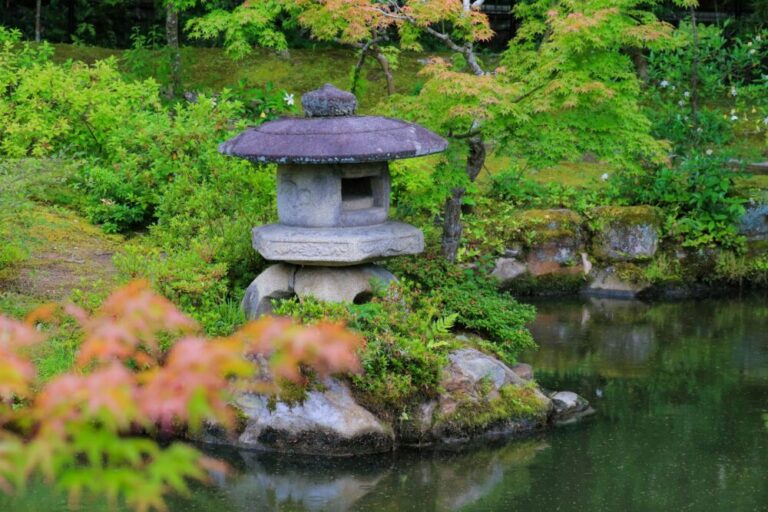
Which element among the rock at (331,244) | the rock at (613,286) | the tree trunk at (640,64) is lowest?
the rock at (613,286)

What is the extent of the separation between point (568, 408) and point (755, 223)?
17.3ft

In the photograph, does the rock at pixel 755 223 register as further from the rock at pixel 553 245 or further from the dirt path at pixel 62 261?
the dirt path at pixel 62 261

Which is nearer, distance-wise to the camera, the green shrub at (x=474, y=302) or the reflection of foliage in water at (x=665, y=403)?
the reflection of foliage in water at (x=665, y=403)

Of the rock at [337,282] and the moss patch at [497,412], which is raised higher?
the rock at [337,282]

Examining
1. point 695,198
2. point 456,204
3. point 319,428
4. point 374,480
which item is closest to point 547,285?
point 695,198

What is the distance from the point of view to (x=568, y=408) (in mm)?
8375

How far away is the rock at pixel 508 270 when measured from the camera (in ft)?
39.4

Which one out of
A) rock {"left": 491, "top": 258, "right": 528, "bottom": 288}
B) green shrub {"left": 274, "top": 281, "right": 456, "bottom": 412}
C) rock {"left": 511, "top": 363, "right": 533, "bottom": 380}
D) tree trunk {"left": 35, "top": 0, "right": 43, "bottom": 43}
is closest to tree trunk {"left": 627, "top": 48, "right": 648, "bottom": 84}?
rock {"left": 491, "top": 258, "right": 528, "bottom": 288}

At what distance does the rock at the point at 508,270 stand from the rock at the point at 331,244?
3772 mm

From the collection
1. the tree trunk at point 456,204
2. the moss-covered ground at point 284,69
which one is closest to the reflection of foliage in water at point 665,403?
the tree trunk at point 456,204

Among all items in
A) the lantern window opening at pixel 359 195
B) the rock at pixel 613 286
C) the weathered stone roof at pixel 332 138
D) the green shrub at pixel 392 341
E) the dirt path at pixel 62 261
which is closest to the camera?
the green shrub at pixel 392 341

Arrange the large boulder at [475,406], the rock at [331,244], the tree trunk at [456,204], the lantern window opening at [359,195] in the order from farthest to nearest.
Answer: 1. the tree trunk at [456,204]
2. the lantern window opening at [359,195]
3. the rock at [331,244]
4. the large boulder at [475,406]

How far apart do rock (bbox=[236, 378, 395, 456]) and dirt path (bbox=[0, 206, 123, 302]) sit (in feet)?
6.48

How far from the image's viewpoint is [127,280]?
846cm
